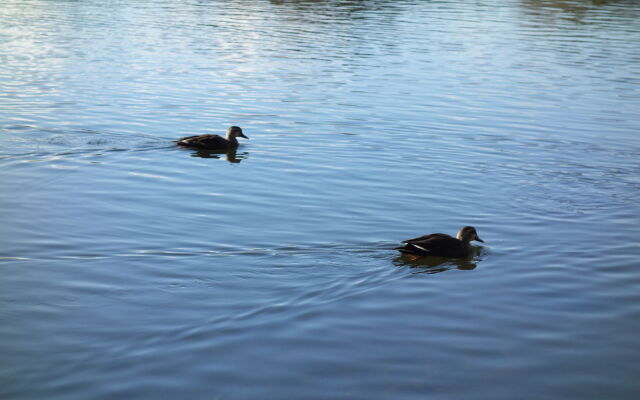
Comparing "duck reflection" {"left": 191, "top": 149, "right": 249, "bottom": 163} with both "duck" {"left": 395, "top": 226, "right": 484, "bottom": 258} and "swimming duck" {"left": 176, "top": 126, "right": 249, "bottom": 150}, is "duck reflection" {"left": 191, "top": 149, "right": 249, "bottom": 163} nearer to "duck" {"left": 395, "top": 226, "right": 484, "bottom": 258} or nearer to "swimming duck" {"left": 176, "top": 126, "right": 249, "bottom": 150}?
"swimming duck" {"left": 176, "top": 126, "right": 249, "bottom": 150}

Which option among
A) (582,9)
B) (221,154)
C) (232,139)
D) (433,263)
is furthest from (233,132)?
(582,9)

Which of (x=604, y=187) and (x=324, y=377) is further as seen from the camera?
(x=604, y=187)

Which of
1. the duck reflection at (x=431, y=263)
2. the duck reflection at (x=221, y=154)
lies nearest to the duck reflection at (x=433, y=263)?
the duck reflection at (x=431, y=263)

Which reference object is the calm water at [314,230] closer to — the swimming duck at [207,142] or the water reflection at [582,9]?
the swimming duck at [207,142]

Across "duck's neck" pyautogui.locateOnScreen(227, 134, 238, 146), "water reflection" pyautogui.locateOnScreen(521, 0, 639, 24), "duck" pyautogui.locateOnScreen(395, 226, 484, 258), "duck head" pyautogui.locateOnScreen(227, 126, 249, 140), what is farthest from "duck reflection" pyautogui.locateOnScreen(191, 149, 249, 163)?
"water reflection" pyautogui.locateOnScreen(521, 0, 639, 24)

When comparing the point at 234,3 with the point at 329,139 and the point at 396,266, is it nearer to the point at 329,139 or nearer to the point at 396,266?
the point at 329,139

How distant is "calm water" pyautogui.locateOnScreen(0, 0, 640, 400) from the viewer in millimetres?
7637

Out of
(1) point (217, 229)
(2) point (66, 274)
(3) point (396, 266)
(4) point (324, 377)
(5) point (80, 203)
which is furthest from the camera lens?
(5) point (80, 203)

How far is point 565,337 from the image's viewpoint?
27.8 ft

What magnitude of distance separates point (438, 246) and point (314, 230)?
6.67 feet

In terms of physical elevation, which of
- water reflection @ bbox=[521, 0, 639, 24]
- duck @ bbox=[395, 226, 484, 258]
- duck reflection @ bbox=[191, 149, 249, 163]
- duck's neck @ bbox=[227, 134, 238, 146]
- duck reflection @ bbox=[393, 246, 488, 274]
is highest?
water reflection @ bbox=[521, 0, 639, 24]

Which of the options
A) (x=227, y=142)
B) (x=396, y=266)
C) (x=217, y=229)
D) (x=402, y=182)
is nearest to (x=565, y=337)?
(x=396, y=266)

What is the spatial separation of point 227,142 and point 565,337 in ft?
34.5

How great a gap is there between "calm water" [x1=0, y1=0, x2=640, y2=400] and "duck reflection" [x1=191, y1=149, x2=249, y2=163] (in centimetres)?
16
